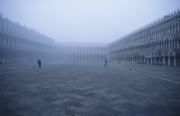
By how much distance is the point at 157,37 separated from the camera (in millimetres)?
34688

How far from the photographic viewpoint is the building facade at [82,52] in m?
79.1

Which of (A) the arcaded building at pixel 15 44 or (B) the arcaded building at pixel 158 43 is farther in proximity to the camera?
(A) the arcaded building at pixel 15 44

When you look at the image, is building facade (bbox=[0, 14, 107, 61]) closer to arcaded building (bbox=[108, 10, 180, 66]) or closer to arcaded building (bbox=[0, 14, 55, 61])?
arcaded building (bbox=[0, 14, 55, 61])

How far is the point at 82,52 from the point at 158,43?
175 feet

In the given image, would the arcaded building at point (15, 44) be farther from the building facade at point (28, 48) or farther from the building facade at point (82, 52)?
the building facade at point (82, 52)

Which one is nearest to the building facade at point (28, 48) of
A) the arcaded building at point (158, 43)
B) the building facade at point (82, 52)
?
the building facade at point (82, 52)

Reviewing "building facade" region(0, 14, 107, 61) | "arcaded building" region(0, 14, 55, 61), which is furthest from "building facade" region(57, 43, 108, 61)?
"arcaded building" region(0, 14, 55, 61)

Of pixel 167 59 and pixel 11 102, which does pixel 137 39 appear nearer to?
pixel 167 59

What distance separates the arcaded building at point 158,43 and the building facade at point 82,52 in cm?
2790

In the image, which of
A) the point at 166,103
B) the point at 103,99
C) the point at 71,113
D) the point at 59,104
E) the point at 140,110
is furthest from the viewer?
the point at 103,99

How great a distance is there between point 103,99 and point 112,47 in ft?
223

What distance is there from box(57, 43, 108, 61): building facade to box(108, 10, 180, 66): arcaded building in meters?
27.9

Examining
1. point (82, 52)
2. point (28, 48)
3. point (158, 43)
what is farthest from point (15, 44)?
point (82, 52)

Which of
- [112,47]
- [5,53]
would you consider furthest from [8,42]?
[112,47]
